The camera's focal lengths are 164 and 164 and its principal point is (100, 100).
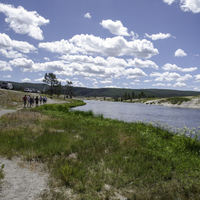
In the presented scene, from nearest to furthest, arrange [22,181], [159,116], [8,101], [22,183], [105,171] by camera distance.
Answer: [22,183]
[22,181]
[105,171]
[159,116]
[8,101]

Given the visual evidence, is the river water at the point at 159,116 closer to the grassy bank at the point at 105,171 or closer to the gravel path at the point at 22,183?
the grassy bank at the point at 105,171

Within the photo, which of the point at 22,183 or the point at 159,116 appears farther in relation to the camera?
the point at 159,116

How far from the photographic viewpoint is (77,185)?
5246 millimetres

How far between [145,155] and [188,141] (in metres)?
4.95

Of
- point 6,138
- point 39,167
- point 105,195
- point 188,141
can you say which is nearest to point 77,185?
point 105,195

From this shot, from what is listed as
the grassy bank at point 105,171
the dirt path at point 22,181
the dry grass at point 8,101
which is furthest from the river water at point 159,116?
the dry grass at point 8,101

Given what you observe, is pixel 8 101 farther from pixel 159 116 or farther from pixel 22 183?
pixel 22 183

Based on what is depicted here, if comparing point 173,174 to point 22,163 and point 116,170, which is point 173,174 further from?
point 22,163

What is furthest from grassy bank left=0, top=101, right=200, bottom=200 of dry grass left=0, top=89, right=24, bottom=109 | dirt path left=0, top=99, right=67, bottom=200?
dry grass left=0, top=89, right=24, bottom=109

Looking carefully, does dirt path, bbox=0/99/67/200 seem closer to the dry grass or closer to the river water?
the river water

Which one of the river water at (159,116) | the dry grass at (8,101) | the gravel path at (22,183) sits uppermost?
the dry grass at (8,101)

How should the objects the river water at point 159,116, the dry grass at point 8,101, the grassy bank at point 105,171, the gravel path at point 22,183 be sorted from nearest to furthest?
1. the gravel path at point 22,183
2. the grassy bank at point 105,171
3. the river water at point 159,116
4. the dry grass at point 8,101

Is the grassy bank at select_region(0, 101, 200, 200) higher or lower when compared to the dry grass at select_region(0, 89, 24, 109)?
lower

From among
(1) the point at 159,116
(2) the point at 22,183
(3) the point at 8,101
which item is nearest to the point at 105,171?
(2) the point at 22,183
